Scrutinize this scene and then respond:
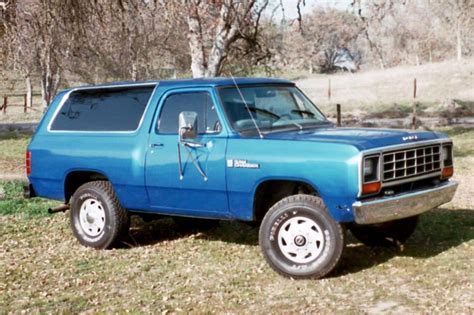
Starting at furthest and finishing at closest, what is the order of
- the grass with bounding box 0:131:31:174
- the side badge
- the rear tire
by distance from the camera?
the grass with bounding box 0:131:31:174 < the rear tire < the side badge

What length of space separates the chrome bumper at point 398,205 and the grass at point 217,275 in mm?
570

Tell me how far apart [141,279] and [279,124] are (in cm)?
202

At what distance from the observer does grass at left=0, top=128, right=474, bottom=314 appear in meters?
5.95

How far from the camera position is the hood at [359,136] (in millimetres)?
6359

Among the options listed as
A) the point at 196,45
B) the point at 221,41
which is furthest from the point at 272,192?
the point at 196,45

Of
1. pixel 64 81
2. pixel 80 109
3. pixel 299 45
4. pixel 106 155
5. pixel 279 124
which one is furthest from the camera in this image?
pixel 299 45

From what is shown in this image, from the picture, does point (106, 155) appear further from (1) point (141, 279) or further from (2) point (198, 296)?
(2) point (198, 296)

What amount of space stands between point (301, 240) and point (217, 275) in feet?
2.98

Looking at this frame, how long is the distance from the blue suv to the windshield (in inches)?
0.6

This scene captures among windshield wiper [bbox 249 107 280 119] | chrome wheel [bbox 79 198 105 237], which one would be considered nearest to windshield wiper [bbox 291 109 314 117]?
windshield wiper [bbox 249 107 280 119]

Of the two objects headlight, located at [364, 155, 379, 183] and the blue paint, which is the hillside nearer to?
the blue paint

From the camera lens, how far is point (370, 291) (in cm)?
618

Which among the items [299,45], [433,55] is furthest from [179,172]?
[433,55]

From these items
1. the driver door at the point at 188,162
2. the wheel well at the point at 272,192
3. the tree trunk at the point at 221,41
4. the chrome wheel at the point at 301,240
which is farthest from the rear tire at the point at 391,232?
the tree trunk at the point at 221,41
